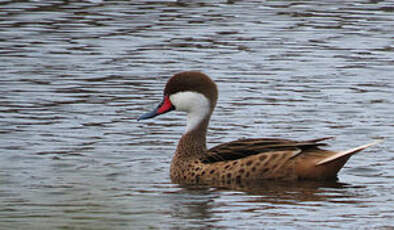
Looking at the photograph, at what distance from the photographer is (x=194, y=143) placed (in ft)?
41.9

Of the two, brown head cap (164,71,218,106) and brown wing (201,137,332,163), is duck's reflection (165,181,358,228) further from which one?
brown head cap (164,71,218,106)

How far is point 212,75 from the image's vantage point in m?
18.7

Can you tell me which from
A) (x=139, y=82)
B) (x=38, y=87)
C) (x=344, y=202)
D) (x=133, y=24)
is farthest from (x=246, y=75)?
(x=344, y=202)

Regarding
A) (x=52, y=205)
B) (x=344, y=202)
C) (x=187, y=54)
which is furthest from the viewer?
(x=187, y=54)

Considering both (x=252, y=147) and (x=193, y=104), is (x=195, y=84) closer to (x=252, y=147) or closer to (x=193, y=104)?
(x=193, y=104)

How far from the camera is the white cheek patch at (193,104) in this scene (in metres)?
12.8

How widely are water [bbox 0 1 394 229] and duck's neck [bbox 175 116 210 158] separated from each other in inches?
12.7

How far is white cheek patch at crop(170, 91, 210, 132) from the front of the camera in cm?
1284

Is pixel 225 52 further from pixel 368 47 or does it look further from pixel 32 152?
pixel 32 152

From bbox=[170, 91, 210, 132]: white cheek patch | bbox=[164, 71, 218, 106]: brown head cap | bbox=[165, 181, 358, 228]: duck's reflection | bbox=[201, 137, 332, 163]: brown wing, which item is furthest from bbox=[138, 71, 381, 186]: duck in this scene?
bbox=[164, 71, 218, 106]: brown head cap

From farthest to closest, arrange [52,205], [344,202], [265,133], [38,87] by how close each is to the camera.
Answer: [38,87], [265,133], [344,202], [52,205]

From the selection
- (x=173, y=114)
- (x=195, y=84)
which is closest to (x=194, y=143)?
(x=195, y=84)

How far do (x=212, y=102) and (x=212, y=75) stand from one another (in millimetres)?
5817

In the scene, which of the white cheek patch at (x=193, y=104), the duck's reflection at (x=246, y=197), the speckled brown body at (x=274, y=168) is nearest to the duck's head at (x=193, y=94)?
the white cheek patch at (x=193, y=104)
